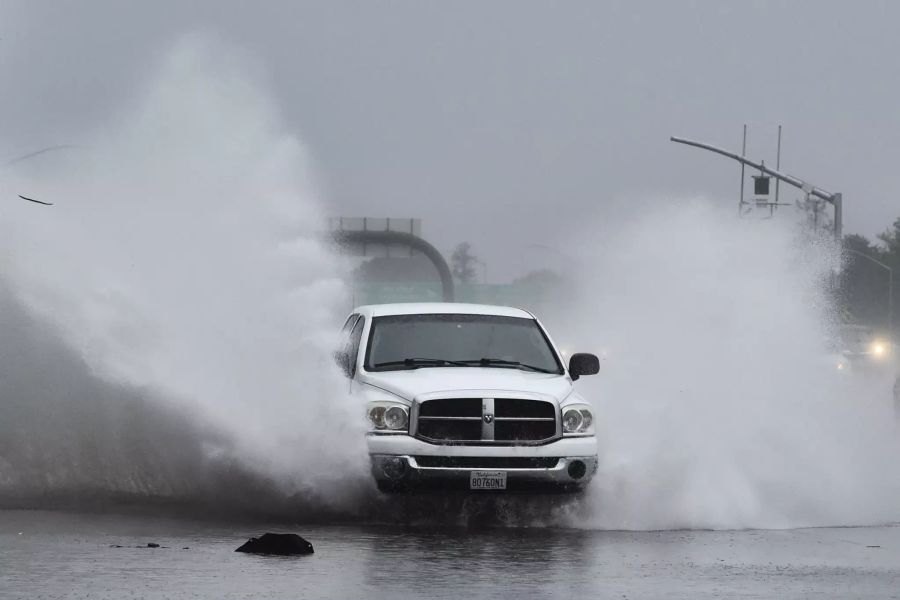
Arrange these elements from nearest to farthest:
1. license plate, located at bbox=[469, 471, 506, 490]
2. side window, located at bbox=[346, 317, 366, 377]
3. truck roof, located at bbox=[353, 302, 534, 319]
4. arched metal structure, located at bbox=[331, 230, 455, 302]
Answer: license plate, located at bbox=[469, 471, 506, 490] < side window, located at bbox=[346, 317, 366, 377] < truck roof, located at bbox=[353, 302, 534, 319] < arched metal structure, located at bbox=[331, 230, 455, 302]

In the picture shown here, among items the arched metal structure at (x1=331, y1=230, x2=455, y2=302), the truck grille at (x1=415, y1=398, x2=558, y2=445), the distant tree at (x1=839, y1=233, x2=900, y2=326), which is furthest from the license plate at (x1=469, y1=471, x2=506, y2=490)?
the distant tree at (x1=839, y1=233, x2=900, y2=326)

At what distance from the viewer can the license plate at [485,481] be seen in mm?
13477

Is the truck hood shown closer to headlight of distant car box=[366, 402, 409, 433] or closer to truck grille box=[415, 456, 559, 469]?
headlight of distant car box=[366, 402, 409, 433]

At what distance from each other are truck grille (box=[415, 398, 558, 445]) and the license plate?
0.94 ft

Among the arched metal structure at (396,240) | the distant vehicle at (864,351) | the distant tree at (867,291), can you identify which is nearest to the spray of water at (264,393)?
the distant vehicle at (864,351)

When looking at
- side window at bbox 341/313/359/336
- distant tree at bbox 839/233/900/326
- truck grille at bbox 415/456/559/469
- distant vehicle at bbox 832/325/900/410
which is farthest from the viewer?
distant tree at bbox 839/233/900/326

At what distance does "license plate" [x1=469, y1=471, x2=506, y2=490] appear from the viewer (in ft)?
44.2

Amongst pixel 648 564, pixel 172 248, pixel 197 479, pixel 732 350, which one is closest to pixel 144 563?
pixel 648 564

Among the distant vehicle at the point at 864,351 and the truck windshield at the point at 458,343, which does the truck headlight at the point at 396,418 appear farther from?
the distant vehicle at the point at 864,351

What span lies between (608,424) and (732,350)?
17.4 feet

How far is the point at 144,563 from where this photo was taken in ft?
36.0

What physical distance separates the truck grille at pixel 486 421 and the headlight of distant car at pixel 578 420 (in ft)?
0.41

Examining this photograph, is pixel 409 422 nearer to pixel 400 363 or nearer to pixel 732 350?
pixel 400 363

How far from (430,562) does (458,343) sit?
4.34 metres
